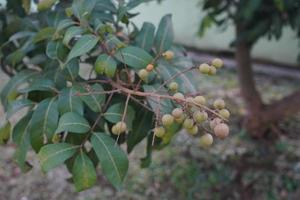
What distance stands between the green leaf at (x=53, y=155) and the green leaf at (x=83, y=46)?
0.51 feet

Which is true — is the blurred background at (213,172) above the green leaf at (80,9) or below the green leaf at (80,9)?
below

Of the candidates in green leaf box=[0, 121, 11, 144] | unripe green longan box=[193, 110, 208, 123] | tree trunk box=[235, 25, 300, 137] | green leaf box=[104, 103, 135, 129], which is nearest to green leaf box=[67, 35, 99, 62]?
green leaf box=[104, 103, 135, 129]

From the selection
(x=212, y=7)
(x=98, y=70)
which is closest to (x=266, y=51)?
(x=212, y=7)

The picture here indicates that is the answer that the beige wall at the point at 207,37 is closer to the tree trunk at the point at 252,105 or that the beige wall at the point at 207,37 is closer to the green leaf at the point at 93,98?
the tree trunk at the point at 252,105

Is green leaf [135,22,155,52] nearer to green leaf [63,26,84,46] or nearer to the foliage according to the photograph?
the foliage

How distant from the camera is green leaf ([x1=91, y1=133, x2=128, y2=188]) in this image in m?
0.85

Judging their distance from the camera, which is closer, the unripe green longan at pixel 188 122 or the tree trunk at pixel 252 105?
the unripe green longan at pixel 188 122

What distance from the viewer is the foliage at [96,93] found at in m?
0.84

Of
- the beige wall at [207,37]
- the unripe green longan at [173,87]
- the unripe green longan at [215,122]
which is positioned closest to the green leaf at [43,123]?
the unripe green longan at [173,87]

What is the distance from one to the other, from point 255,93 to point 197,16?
169 centimetres

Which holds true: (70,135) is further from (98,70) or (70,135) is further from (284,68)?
(284,68)

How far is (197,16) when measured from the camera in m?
4.21

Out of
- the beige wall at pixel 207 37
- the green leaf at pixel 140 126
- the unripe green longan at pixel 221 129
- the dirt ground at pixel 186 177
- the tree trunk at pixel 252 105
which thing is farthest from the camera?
the beige wall at pixel 207 37

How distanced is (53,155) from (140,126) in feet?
0.95
